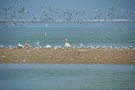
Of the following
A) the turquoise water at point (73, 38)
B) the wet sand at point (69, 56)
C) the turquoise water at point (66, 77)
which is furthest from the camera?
the turquoise water at point (73, 38)

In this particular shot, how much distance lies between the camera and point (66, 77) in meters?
17.4

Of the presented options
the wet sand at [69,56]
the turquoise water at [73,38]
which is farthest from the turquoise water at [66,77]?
the turquoise water at [73,38]

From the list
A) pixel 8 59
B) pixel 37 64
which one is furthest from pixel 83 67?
pixel 8 59

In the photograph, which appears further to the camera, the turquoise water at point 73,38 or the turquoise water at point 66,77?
the turquoise water at point 73,38

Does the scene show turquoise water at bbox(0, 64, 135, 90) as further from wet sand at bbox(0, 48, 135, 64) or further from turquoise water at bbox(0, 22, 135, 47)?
turquoise water at bbox(0, 22, 135, 47)

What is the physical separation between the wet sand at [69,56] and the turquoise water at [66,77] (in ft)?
2.34

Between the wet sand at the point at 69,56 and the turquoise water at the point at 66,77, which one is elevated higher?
the turquoise water at the point at 66,77

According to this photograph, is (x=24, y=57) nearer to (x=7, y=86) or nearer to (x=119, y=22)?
(x=7, y=86)

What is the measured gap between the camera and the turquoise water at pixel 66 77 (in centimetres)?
1614

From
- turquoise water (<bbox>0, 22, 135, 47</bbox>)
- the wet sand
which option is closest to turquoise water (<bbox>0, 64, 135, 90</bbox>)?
the wet sand

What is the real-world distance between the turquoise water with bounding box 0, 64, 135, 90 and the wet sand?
0.71 m

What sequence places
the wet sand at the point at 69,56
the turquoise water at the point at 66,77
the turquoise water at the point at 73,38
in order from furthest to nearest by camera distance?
the turquoise water at the point at 73,38
the wet sand at the point at 69,56
the turquoise water at the point at 66,77

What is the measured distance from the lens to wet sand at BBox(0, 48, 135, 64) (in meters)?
20.1

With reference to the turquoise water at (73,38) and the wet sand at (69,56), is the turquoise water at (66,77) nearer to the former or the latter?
the wet sand at (69,56)
